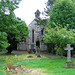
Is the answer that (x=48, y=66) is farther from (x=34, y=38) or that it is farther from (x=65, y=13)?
(x=34, y=38)

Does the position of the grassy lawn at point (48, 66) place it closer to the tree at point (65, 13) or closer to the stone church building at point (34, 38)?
the tree at point (65, 13)

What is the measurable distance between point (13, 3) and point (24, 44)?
24.0 m

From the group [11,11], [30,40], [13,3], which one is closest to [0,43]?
[11,11]

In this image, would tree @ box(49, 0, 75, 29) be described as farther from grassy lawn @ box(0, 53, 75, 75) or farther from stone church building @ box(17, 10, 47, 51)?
stone church building @ box(17, 10, 47, 51)

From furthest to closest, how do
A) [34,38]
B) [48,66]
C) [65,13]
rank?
[34,38] < [65,13] < [48,66]

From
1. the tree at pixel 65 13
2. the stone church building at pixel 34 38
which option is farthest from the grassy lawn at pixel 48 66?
the stone church building at pixel 34 38

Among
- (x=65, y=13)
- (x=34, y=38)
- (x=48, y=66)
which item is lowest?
(x=48, y=66)

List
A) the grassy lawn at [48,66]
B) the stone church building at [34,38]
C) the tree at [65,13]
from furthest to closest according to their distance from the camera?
the stone church building at [34,38], the tree at [65,13], the grassy lawn at [48,66]

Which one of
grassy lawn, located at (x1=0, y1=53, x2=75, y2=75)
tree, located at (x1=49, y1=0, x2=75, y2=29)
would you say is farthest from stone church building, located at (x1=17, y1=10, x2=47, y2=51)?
grassy lawn, located at (x1=0, y1=53, x2=75, y2=75)

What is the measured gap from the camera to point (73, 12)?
15.6 m

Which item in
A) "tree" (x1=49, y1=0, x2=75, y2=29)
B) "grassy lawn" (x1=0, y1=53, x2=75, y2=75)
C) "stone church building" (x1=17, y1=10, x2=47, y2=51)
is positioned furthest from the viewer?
"stone church building" (x1=17, y1=10, x2=47, y2=51)

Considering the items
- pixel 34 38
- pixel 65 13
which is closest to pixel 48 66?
pixel 65 13

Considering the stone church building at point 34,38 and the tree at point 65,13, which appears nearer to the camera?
the tree at point 65,13

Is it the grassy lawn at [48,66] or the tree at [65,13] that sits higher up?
the tree at [65,13]
